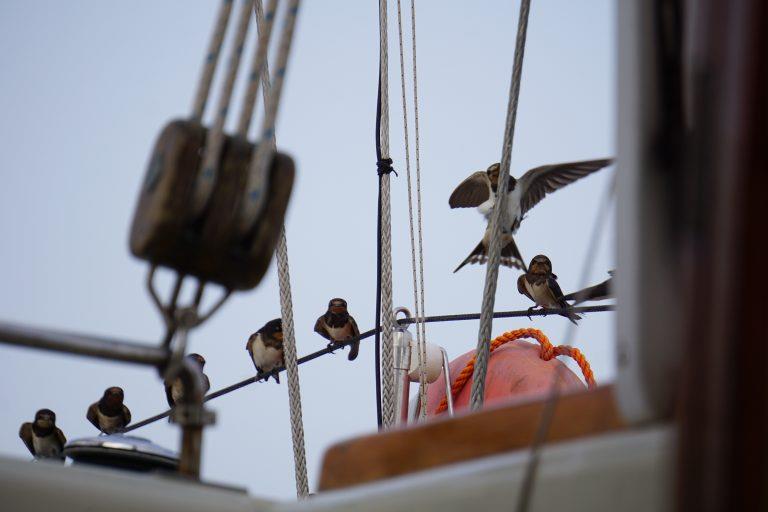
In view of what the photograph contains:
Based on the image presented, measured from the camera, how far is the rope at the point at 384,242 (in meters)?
2.62

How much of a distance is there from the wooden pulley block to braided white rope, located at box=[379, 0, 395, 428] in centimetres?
150

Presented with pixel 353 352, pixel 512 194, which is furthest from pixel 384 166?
pixel 353 352

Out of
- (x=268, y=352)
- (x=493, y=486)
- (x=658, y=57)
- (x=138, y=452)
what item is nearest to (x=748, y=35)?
(x=658, y=57)

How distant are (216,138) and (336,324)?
6263 millimetres

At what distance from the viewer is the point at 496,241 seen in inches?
68.8

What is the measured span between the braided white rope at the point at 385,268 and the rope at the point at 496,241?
76cm

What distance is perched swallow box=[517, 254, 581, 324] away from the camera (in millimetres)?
6730

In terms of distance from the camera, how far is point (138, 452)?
3.89 ft

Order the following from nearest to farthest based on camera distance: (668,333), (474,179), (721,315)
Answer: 1. (721,315)
2. (668,333)
3. (474,179)

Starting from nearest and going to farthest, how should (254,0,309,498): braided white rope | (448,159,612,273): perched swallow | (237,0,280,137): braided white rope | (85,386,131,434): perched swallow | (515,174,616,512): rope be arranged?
(515,174,616,512): rope
(237,0,280,137): braided white rope
(254,0,309,498): braided white rope
(448,159,612,273): perched swallow
(85,386,131,434): perched swallow

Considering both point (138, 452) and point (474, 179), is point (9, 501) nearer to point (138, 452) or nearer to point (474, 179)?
point (138, 452)

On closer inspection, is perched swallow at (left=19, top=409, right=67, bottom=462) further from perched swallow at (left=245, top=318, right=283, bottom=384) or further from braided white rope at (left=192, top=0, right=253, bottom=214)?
braided white rope at (left=192, top=0, right=253, bottom=214)

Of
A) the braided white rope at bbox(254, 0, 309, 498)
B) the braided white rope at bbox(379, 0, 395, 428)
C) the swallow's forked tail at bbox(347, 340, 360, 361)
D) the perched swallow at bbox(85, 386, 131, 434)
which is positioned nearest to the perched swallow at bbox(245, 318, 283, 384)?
the swallow's forked tail at bbox(347, 340, 360, 361)

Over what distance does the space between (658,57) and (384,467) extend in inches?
17.7
